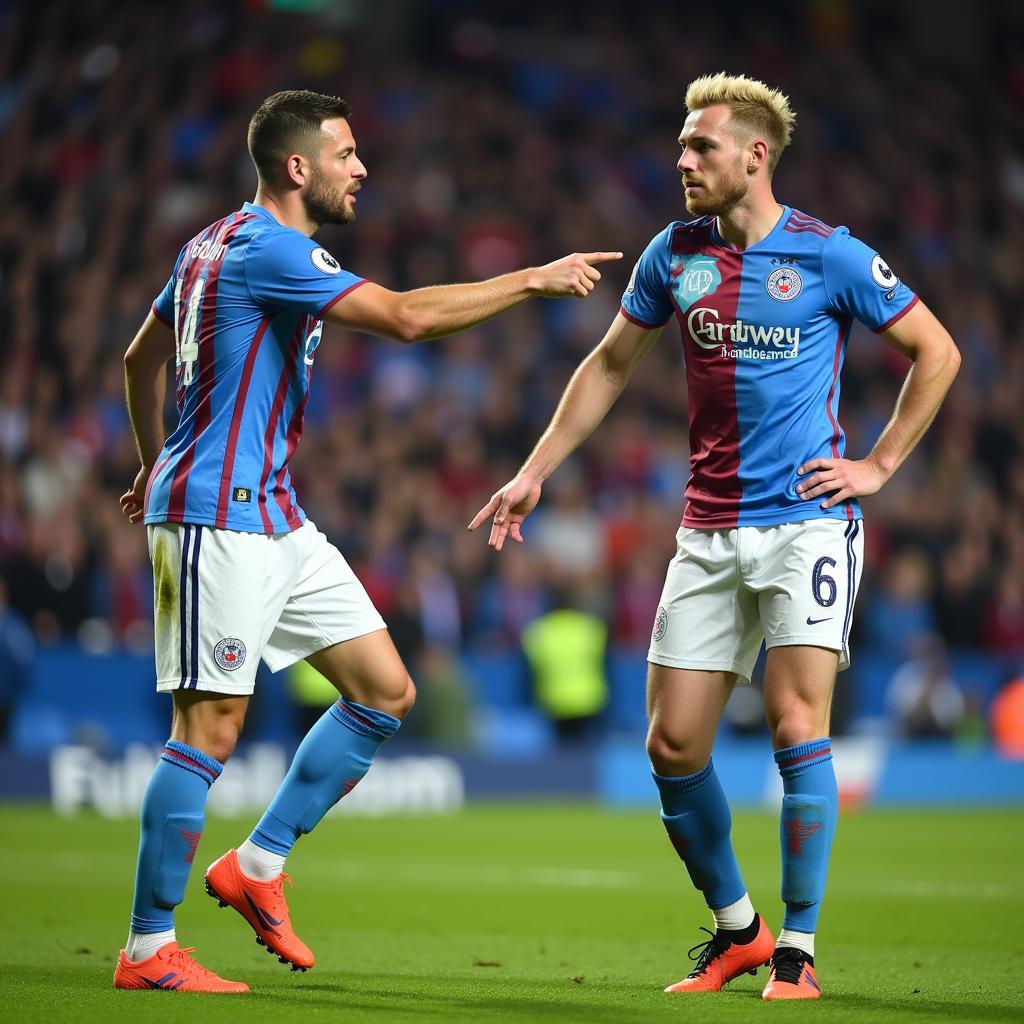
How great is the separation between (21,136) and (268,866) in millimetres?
13328

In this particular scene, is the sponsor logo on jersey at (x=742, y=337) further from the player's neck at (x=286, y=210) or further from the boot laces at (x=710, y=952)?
the boot laces at (x=710, y=952)

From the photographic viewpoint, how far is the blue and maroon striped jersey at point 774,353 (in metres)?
5.29

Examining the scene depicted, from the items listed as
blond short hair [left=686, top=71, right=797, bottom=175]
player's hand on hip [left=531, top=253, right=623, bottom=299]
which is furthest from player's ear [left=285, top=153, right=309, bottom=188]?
blond short hair [left=686, top=71, right=797, bottom=175]

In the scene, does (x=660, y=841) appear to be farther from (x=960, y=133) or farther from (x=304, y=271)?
(x=960, y=133)

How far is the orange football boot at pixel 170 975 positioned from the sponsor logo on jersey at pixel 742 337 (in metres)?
2.34

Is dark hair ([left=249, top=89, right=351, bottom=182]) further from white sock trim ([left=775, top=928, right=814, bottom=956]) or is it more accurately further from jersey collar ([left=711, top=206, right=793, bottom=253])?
white sock trim ([left=775, top=928, right=814, bottom=956])

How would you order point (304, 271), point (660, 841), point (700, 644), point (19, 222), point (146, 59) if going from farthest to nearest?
point (146, 59)
point (19, 222)
point (660, 841)
point (700, 644)
point (304, 271)

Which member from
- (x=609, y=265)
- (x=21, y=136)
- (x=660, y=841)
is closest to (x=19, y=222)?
(x=21, y=136)

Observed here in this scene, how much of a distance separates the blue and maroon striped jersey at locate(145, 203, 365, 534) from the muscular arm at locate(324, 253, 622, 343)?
7cm

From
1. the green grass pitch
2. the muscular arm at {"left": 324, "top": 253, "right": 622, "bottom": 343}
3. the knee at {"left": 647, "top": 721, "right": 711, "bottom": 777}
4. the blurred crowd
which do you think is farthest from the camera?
the blurred crowd

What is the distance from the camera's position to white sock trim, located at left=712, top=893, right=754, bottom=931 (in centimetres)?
545

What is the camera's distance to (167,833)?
5.02 meters

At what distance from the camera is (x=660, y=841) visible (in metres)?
11.8

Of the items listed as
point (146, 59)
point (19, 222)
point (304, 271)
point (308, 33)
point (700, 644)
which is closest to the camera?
point (304, 271)
